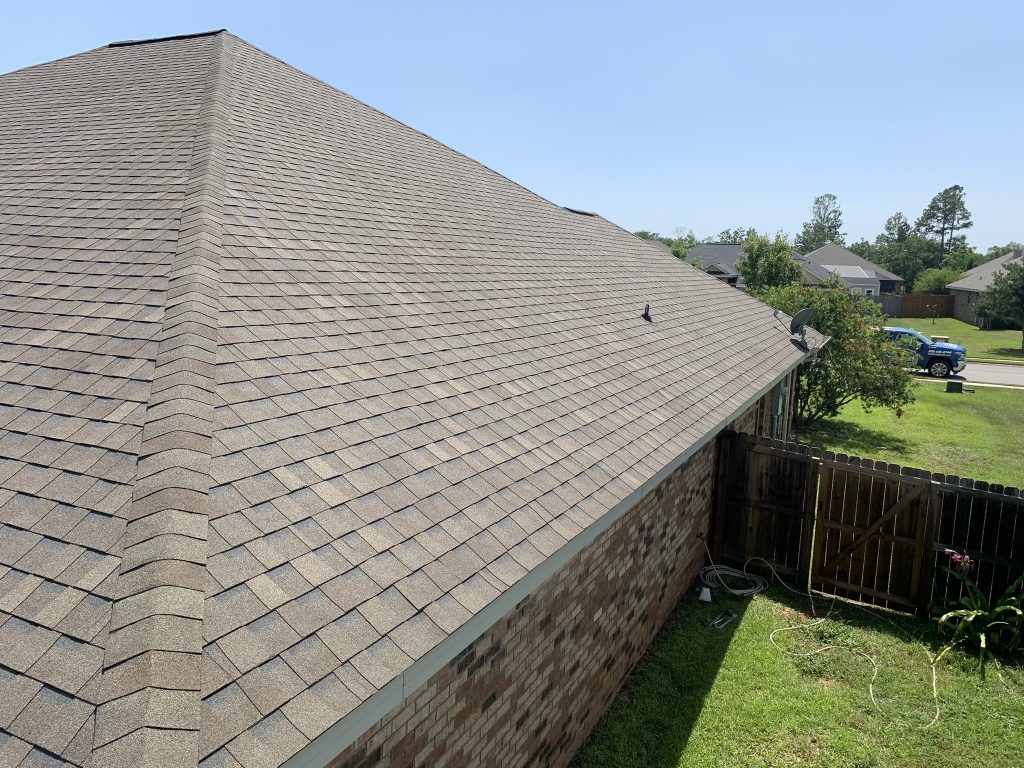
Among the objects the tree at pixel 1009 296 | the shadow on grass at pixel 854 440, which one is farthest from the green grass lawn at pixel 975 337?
the shadow on grass at pixel 854 440

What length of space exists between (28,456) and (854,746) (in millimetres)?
7057

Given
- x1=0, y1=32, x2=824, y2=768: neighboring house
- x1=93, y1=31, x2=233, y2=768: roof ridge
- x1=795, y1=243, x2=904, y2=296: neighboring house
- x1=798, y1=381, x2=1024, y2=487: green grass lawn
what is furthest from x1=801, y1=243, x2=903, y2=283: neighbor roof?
x1=93, y1=31, x2=233, y2=768: roof ridge

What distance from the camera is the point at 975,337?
4784 cm

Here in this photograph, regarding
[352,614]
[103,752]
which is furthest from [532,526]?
[103,752]

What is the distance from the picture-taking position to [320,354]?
4.93 metres

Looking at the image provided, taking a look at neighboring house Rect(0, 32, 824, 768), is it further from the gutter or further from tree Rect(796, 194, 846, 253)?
tree Rect(796, 194, 846, 253)

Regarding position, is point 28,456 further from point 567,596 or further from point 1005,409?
point 1005,409

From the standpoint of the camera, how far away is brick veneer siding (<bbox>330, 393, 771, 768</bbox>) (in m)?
4.13

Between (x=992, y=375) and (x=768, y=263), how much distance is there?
43.3ft

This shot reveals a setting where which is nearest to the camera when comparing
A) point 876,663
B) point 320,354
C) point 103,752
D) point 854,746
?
point 103,752

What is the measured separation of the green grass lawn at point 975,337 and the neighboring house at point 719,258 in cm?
1411

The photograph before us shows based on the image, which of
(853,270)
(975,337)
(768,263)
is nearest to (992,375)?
(768,263)

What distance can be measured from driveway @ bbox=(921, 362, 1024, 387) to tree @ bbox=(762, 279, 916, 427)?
38.2ft

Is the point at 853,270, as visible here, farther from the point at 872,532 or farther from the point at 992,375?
the point at 872,532
